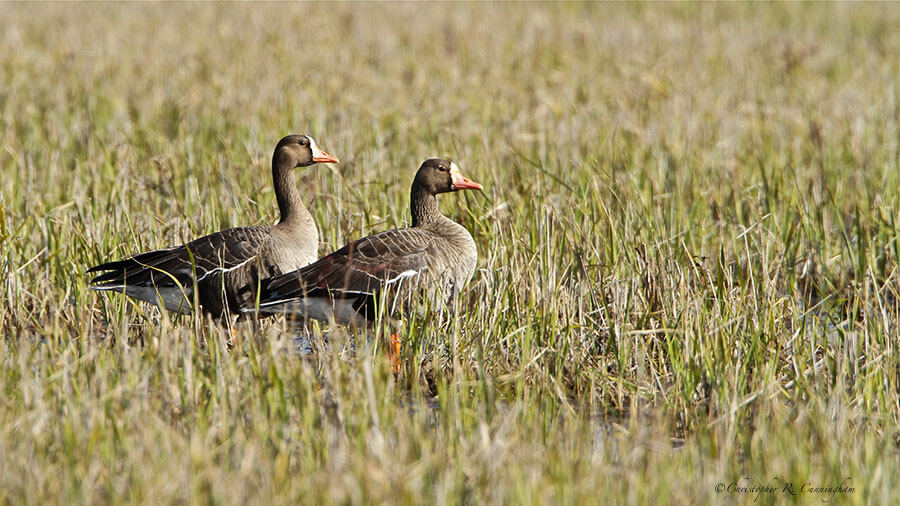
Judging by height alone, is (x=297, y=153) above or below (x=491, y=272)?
above

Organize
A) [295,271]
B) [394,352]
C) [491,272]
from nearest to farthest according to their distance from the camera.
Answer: [394,352], [295,271], [491,272]

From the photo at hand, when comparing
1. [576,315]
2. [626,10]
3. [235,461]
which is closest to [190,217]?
[576,315]

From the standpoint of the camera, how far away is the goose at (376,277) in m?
5.45

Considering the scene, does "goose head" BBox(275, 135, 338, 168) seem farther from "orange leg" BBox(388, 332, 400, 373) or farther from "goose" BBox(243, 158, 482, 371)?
"orange leg" BBox(388, 332, 400, 373)

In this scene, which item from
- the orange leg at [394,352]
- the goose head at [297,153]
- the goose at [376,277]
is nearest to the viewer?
the orange leg at [394,352]

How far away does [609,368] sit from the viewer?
5312mm

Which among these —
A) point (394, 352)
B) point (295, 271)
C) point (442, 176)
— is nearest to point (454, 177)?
point (442, 176)

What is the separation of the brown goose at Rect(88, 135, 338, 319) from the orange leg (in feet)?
2.61

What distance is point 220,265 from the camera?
5730mm

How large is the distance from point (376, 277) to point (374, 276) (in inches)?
0.5

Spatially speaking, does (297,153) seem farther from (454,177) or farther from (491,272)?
(491,272)

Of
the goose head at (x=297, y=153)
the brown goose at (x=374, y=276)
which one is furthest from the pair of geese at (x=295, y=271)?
the goose head at (x=297, y=153)

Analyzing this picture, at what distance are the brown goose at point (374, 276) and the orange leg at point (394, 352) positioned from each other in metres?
0.03

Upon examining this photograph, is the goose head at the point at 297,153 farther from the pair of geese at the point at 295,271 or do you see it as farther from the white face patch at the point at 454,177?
the white face patch at the point at 454,177
